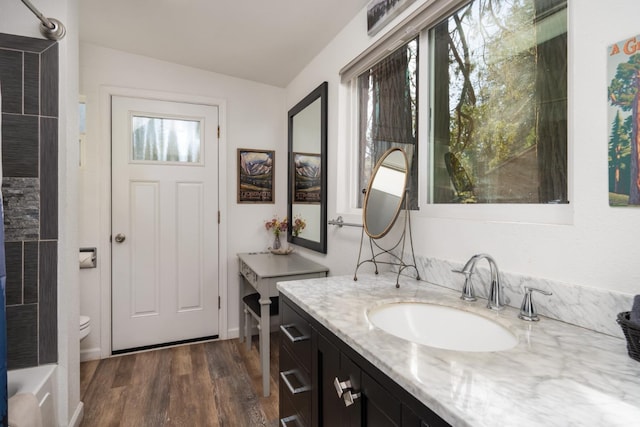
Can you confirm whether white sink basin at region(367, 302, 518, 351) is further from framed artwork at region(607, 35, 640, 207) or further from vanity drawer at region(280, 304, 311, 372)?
framed artwork at region(607, 35, 640, 207)

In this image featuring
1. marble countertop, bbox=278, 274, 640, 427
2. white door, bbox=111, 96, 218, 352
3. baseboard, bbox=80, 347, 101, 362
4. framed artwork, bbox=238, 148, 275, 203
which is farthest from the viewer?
framed artwork, bbox=238, 148, 275, 203

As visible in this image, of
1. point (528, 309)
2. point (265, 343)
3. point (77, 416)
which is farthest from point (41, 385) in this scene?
point (528, 309)

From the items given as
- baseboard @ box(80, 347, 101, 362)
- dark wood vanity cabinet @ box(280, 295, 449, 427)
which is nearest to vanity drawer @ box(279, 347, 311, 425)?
dark wood vanity cabinet @ box(280, 295, 449, 427)

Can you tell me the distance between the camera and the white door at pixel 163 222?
262cm

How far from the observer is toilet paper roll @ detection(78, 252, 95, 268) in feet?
8.18

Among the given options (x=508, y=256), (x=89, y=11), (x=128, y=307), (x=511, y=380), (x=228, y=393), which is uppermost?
(x=89, y=11)

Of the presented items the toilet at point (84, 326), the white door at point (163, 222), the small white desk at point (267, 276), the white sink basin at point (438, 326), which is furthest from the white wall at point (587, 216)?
the toilet at point (84, 326)

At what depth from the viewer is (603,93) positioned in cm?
84

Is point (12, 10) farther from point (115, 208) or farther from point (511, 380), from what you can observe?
point (511, 380)

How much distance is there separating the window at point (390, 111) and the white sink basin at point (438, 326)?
0.57 m

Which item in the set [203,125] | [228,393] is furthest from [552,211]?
[203,125]

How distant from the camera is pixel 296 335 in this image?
1.24 m

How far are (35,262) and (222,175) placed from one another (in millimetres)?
1531

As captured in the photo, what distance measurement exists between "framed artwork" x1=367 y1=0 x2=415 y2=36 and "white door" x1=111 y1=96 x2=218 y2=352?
1696mm
